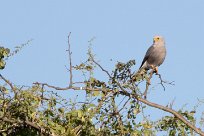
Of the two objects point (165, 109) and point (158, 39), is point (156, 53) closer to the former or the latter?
point (158, 39)

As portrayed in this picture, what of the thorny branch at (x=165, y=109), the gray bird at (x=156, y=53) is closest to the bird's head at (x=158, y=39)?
the gray bird at (x=156, y=53)

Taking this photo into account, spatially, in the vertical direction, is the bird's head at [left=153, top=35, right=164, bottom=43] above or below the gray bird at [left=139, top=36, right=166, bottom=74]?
above

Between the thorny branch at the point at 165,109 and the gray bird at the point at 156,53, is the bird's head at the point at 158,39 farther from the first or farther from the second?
the thorny branch at the point at 165,109

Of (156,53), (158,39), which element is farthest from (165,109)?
(158,39)

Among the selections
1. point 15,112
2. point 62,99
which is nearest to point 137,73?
point 62,99

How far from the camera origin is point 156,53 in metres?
14.2

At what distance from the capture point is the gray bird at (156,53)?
13789mm

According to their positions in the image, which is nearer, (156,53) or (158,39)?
(156,53)

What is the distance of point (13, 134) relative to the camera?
20.0 ft

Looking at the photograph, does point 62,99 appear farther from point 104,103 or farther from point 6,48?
point 6,48

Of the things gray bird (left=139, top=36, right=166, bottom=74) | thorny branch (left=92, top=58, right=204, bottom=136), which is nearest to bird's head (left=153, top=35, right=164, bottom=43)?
gray bird (left=139, top=36, right=166, bottom=74)

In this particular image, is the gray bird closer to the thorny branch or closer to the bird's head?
the bird's head

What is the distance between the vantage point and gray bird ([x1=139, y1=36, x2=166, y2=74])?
13789mm

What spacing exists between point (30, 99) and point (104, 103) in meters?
0.85
